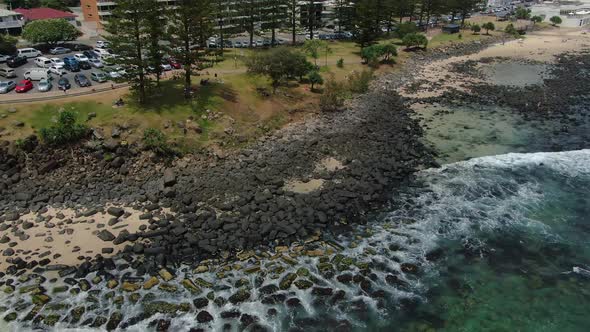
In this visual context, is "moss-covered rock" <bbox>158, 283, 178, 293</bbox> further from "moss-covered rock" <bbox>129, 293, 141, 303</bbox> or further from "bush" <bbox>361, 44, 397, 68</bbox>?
"bush" <bbox>361, 44, 397, 68</bbox>

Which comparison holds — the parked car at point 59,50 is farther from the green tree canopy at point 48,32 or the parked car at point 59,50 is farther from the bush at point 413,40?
the bush at point 413,40

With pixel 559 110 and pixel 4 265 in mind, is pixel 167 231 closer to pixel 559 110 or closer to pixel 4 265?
pixel 4 265

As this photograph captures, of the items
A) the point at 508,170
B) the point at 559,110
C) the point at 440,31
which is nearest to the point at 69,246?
the point at 508,170

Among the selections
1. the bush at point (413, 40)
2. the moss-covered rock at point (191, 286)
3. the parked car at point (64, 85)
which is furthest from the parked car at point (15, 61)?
the bush at point (413, 40)

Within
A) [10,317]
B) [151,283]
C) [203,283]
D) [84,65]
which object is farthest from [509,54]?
[10,317]

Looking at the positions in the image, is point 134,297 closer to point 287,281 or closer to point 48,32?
point 287,281
